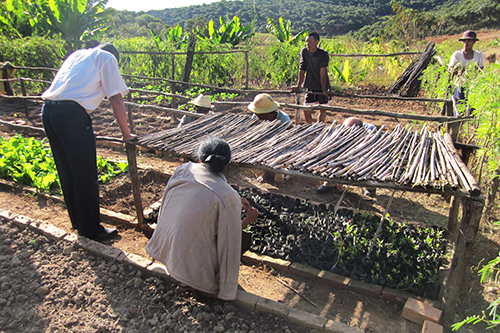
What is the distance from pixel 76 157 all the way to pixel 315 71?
4.69 metres

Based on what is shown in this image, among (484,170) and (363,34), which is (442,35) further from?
(484,170)

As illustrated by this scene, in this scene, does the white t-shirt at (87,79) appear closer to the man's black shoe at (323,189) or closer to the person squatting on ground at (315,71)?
the man's black shoe at (323,189)

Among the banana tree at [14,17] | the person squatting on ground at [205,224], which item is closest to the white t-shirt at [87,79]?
the person squatting on ground at [205,224]

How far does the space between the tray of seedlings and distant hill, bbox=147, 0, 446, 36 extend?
40.0 m

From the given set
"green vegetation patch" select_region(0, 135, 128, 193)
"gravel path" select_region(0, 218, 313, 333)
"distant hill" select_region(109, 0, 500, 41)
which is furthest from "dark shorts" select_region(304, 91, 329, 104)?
"distant hill" select_region(109, 0, 500, 41)

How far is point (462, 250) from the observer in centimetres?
259

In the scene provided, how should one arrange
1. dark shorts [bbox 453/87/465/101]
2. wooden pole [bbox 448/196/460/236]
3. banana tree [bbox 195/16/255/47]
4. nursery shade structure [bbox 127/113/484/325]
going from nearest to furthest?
nursery shade structure [bbox 127/113/484/325]
wooden pole [bbox 448/196/460/236]
dark shorts [bbox 453/87/465/101]
banana tree [bbox 195/16/255/47]

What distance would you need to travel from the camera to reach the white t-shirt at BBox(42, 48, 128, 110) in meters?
3.21

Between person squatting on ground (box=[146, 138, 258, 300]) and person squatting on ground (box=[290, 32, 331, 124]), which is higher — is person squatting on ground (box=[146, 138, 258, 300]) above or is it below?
below

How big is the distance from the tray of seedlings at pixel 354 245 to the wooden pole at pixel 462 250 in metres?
0.22

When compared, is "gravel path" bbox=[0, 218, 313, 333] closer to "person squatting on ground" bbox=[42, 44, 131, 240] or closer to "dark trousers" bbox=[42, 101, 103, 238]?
"dark trousers" bbox=[42, 101, 103, 238]

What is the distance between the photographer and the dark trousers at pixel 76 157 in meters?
3.23

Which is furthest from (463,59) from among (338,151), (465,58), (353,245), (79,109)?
(79,109)

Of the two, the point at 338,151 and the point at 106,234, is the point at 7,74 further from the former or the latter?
the point at 338,151
